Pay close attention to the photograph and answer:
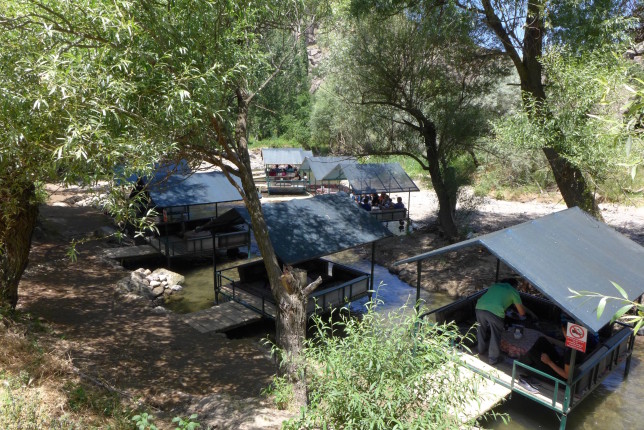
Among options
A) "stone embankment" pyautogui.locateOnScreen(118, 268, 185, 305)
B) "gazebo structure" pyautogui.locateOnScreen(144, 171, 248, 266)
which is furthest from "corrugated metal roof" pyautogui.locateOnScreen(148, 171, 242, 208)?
"stone embankment" pyautogui.locateOnScreen(118, 268, 185, 305)

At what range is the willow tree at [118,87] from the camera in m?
5.26

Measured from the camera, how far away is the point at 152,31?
240 inches

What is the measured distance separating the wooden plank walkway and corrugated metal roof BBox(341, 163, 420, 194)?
10258mm

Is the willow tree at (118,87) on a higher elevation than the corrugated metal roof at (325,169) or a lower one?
higher

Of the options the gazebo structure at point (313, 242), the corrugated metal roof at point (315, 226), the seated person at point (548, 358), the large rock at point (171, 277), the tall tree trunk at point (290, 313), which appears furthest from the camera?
the large rock at point (171, 277)

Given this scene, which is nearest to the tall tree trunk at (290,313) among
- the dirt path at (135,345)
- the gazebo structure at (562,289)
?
the dirt path at (135,345)

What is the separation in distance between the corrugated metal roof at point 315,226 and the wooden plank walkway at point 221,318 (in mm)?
2313

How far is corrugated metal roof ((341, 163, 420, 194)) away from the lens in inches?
846

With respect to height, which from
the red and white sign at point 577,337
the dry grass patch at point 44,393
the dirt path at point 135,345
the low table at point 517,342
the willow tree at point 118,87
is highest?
the willow tree at point 118,87

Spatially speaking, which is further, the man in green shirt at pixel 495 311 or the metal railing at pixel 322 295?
the metal railing at pixel 322 295

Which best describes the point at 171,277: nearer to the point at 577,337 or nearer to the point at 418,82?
the point at 418,82

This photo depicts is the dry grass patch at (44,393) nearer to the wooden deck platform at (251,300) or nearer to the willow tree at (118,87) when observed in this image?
the willow tree at (118,87)

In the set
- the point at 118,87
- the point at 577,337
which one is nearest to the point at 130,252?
the point at 118,87

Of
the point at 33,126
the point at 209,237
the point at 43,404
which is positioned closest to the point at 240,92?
the point at 33,126
